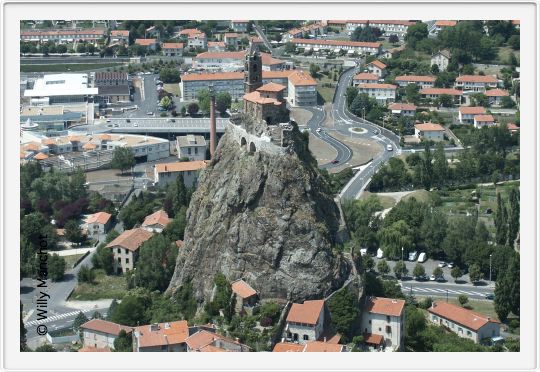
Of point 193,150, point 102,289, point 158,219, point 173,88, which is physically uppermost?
point 173,88

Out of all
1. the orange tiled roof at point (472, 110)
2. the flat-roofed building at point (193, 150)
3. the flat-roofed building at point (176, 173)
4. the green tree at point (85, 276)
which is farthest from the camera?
the orange tiled roof at point (472, 110)

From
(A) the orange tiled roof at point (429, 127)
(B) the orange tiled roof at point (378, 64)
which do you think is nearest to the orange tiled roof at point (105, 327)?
(A) the orange tiled roof at point (429, 127)

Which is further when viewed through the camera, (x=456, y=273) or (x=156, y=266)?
(x=456, y=273)

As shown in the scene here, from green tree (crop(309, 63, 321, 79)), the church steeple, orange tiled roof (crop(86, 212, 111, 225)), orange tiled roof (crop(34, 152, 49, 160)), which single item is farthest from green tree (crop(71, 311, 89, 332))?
green tree (crop(309, 63, 321, 79))

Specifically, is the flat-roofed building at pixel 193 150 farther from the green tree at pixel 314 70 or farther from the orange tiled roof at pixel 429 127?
the green tree at pixel 314 70

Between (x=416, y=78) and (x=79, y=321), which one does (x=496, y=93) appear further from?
(x=79, y=321)

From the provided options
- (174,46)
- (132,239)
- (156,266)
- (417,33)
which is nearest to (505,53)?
(417,33)

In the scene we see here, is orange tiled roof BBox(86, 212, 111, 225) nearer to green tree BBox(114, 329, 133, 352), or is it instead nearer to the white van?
the white van
